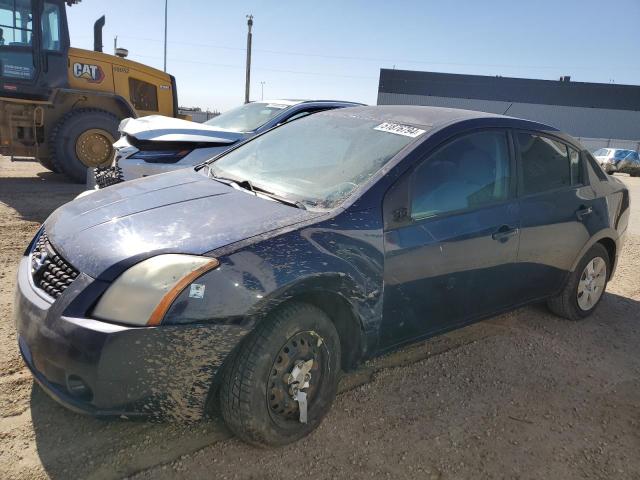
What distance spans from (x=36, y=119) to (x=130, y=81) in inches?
76.8

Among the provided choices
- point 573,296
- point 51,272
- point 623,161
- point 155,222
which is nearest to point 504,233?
point 573,296

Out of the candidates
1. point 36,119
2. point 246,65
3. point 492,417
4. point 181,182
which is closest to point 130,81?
point 36,119

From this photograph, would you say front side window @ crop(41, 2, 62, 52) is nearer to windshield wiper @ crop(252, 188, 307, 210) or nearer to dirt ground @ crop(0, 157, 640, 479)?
dirt ground @ crop(0, 157, 640, 479)

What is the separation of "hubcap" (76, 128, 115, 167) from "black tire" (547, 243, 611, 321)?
7.78 meters

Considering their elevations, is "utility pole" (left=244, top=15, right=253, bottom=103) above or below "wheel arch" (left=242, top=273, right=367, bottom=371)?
above

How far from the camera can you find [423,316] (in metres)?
2.88

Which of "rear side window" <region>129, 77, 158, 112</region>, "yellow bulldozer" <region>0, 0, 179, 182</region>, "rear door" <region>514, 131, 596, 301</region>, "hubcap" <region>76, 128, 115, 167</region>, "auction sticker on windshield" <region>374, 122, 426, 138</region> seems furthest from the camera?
"rear side window" <region>129, 77, 158, 112</region>

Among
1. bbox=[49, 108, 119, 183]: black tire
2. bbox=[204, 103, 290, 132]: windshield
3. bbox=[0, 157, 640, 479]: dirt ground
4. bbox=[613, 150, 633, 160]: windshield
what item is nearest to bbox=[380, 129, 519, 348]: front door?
bbox=[0, 157, 640, 479]: dirt ground

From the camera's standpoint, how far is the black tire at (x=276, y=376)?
2.18 metres

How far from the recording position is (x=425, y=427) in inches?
105

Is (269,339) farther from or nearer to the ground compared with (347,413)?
farther from the ground

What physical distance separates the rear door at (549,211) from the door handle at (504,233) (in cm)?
11

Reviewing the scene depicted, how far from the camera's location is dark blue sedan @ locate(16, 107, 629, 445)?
2.06 meters

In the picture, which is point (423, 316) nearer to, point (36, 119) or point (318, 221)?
point (318, 221)
